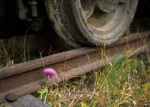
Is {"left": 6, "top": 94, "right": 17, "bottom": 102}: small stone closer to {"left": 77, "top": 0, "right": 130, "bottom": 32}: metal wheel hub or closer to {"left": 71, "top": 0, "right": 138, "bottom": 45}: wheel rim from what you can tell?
{"left": 71, "top": 0, "right": 138, "bottom": 45}: wheel rim

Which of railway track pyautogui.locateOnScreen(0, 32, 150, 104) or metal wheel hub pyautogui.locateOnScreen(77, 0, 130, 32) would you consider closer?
railway track pyautogui.locateOnScreen(0, 32, 150, 104)

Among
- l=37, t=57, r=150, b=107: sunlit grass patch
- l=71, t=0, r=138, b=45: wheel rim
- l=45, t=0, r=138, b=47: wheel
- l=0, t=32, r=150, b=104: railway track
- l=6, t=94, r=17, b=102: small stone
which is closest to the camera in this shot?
l=6, t=94, r=17, b=102: small stone

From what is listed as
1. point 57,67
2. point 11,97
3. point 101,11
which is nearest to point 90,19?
point 101,11

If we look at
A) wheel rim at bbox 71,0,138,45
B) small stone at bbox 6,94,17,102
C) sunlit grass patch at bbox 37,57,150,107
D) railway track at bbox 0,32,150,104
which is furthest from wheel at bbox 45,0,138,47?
small stone at bbox 6,94,17,102

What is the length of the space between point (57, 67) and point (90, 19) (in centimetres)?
79

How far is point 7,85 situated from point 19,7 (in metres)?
0.99

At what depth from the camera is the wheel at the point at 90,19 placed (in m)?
2.04

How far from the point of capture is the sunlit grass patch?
1.78 meters

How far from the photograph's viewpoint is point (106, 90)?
190 centimetres

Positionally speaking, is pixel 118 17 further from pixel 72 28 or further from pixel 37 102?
pixel 37 102

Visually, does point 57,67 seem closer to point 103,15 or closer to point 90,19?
point 90,19

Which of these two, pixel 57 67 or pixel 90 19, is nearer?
pixel 57 67

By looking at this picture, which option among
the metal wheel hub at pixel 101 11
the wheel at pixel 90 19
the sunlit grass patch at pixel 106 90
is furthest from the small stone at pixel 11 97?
the metal wheel hub at pixel 101 11

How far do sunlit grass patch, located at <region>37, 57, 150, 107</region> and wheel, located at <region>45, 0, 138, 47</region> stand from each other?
0.29m
